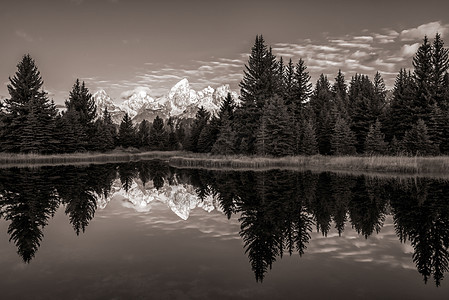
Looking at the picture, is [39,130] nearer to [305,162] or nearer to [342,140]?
[305,162]

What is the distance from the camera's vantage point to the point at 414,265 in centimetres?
805

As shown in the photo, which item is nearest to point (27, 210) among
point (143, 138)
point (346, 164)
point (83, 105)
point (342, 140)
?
point (346, 164)

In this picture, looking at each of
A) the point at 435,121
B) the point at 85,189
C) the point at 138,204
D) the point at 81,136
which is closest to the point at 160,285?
the point at 138,204

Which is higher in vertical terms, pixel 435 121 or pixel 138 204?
pixel 435 121

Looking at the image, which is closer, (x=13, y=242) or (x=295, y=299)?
(x=295, y=299)

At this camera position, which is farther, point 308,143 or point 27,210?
point 308,143

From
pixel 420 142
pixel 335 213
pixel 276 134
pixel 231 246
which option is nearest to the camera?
pixel 231 246

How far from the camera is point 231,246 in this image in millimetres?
10023

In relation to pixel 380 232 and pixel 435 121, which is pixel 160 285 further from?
pixel 435 121

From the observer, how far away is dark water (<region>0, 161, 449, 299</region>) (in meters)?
6.75

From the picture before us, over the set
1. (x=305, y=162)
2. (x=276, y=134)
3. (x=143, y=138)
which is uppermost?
(x=143, y=138)

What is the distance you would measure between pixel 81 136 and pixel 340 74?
83.0 metres

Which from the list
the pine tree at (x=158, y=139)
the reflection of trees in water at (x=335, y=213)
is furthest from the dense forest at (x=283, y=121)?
the pine tree at (x=158, y=139)

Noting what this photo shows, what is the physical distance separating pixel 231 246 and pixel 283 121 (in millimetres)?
39536
